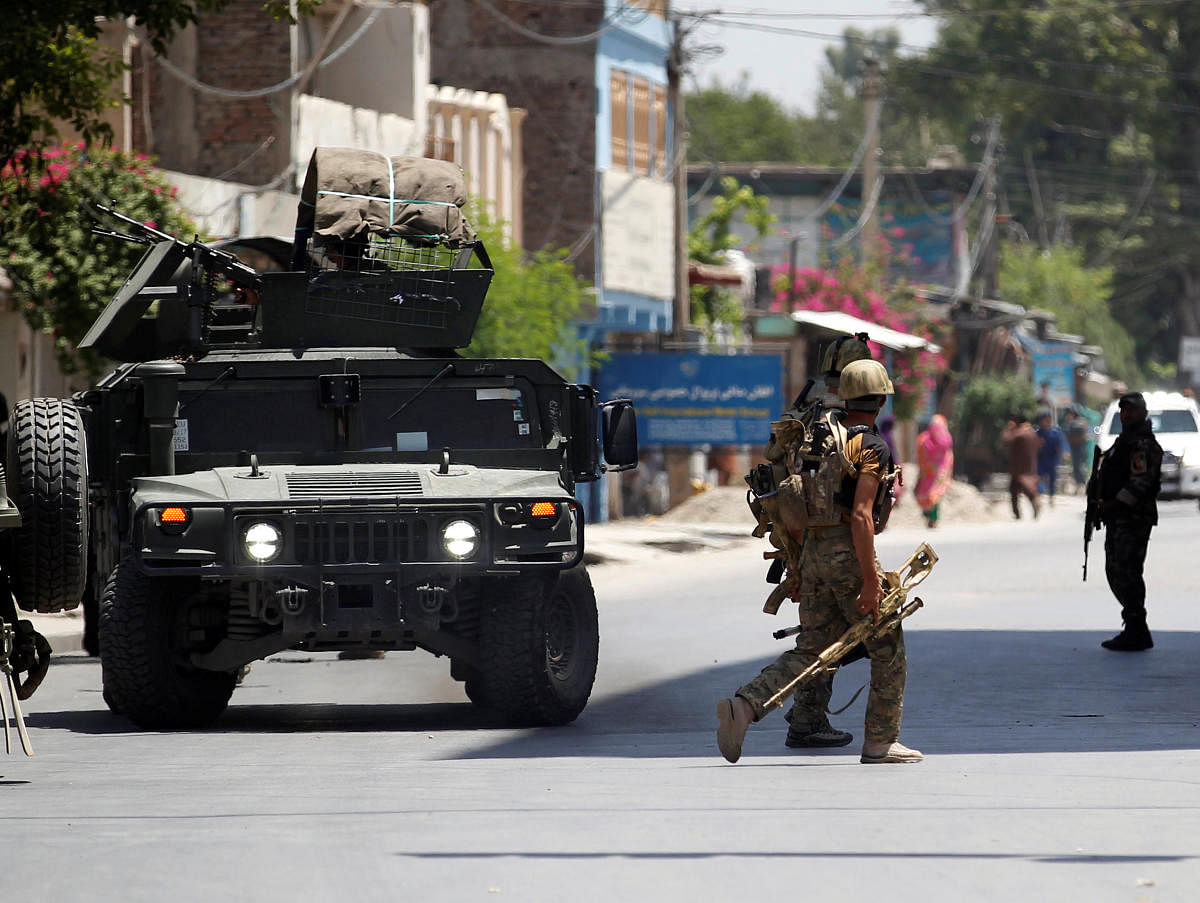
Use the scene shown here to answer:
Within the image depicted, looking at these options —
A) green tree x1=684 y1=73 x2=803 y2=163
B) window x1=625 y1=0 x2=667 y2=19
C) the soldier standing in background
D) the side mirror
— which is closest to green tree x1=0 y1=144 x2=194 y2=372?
the side mirror

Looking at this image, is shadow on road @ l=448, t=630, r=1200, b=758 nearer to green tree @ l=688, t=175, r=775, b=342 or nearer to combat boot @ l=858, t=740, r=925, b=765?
combat boot @ l=858, t=740, r=925, b=765

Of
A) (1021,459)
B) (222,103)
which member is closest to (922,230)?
(1021,459)

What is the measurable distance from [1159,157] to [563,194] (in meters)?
38.7

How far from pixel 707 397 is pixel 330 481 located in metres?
22.4

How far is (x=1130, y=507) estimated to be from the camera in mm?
15625

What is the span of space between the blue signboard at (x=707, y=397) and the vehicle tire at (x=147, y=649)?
21486 millimetres

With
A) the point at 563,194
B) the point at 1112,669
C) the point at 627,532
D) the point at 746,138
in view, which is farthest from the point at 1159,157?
the point at 1112,669

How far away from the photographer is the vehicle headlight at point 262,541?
10984 mm

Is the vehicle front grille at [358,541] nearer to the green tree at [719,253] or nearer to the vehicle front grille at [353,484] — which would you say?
the vehicle front grille at [353,484]

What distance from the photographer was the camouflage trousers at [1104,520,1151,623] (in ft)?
Result: 51.4

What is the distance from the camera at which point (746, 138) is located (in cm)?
9844

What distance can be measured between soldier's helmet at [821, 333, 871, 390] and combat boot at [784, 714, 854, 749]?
1.55 meters

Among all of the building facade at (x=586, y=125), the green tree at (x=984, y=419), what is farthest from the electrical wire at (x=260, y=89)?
the green tree at (x=984, y=419)

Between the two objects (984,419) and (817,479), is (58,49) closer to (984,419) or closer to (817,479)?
(817,479)
